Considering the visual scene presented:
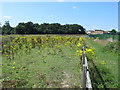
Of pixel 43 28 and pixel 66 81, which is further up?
pixel 43 28

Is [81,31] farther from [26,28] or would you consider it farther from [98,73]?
[98,73]

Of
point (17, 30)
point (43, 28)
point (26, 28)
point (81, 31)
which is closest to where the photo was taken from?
point (17, 30)

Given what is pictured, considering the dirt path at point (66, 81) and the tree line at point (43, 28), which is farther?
the tree line at point (43, 28)

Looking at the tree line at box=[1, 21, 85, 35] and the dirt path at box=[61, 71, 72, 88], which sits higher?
the tree line at box=[1, 21, 85, 35]

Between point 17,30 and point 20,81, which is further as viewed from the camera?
point 17,30

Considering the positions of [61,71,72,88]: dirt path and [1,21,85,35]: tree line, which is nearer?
[61,71,72,88]: dirt path

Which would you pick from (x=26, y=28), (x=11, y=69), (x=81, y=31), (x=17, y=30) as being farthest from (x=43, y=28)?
(x=11, y=69)

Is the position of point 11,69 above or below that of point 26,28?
below

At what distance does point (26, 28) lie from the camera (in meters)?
63.2

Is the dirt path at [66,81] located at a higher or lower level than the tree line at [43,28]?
lower

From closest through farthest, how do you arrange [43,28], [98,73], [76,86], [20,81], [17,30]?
1. [76,86]
2. [20,81]
3. [98,73]
4. [17,30]
5. [43,28]

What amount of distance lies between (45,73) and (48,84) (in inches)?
43.8

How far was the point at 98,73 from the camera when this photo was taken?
18.4 feet

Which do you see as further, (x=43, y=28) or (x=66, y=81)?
(x=43, y=28)
